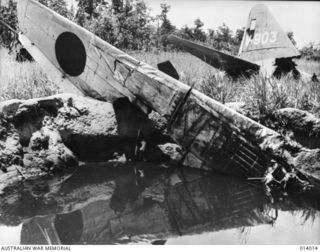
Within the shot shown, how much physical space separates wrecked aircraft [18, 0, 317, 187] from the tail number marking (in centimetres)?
381

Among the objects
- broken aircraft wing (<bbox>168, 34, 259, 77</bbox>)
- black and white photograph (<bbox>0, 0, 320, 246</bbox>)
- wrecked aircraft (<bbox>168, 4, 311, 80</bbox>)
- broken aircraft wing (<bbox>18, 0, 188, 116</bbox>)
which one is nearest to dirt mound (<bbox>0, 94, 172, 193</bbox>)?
black and white photograph (<bbox>0, 0, 320, 246</bbox>)

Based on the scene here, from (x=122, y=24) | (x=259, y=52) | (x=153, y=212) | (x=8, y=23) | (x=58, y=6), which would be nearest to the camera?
(x=153, y=212)

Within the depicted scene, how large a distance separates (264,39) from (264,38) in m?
0.04

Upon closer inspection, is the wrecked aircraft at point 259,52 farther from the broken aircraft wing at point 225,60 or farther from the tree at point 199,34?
the tree at point 199,34

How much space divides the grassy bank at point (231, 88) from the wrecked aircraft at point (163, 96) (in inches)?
15.1

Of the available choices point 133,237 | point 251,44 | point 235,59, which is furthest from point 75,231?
point 251,44

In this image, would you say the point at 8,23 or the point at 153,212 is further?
the point at 8,23

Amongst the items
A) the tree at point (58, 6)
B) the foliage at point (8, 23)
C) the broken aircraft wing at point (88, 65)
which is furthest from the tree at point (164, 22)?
the foliage at point (8, 23)

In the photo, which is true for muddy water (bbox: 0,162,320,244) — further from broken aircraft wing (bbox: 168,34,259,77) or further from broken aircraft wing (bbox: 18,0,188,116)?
broken aircraft wing (bbox: 168,34,259,77)

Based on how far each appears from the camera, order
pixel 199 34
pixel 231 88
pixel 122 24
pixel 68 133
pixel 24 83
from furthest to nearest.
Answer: pixel 199 34
pixel 122 24
pixel 24 83
pixel 231 88
pixel 68 133

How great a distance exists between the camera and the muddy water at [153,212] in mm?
3059

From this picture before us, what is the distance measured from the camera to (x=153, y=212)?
3447 millimetres

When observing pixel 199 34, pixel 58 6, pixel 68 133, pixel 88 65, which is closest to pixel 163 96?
pixel 68 133

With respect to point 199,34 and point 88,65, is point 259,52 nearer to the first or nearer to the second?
point 88,65
